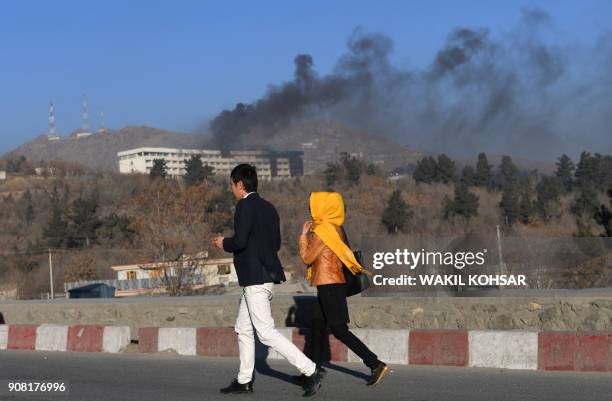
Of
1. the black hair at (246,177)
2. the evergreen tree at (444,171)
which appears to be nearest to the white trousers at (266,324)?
the black hair at (246,177)

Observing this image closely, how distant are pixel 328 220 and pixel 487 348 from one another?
2563 mm

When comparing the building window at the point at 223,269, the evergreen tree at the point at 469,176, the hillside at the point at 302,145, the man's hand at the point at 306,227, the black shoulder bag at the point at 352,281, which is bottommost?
the building window at the point at 223,269

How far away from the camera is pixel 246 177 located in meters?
8.91

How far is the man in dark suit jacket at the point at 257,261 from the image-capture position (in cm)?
873

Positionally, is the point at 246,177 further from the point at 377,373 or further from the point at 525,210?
the point at 525,210

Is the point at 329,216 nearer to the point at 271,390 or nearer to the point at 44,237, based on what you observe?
the point at 271,390

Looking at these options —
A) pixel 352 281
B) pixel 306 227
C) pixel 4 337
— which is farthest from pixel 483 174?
pixel 306 227

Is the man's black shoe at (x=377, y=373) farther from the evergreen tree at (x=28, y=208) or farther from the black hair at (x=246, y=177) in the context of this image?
the evergreen tree at (x=28, y=208)

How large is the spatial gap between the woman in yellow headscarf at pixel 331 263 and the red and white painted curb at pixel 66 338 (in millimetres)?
4952

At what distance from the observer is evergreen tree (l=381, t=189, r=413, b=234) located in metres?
74.0

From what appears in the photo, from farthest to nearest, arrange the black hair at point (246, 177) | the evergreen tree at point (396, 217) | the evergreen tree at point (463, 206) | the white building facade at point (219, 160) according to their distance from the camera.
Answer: the white building facade at point (219, 160), the evergreen tree at point (463, 206), the evergreen tree at point (396, 217), the black hair at point (246, 177)

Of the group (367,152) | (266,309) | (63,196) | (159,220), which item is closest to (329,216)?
(266,309)

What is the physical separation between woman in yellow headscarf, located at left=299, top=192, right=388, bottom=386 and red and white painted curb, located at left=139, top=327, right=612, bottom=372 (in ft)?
5.89

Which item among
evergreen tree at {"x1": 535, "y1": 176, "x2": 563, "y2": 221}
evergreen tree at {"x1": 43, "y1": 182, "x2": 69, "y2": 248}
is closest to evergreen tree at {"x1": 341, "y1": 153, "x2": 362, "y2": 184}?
evergreen tree at {"x1": 535, "y1": 176, "x2": 563, "y2": 221}
